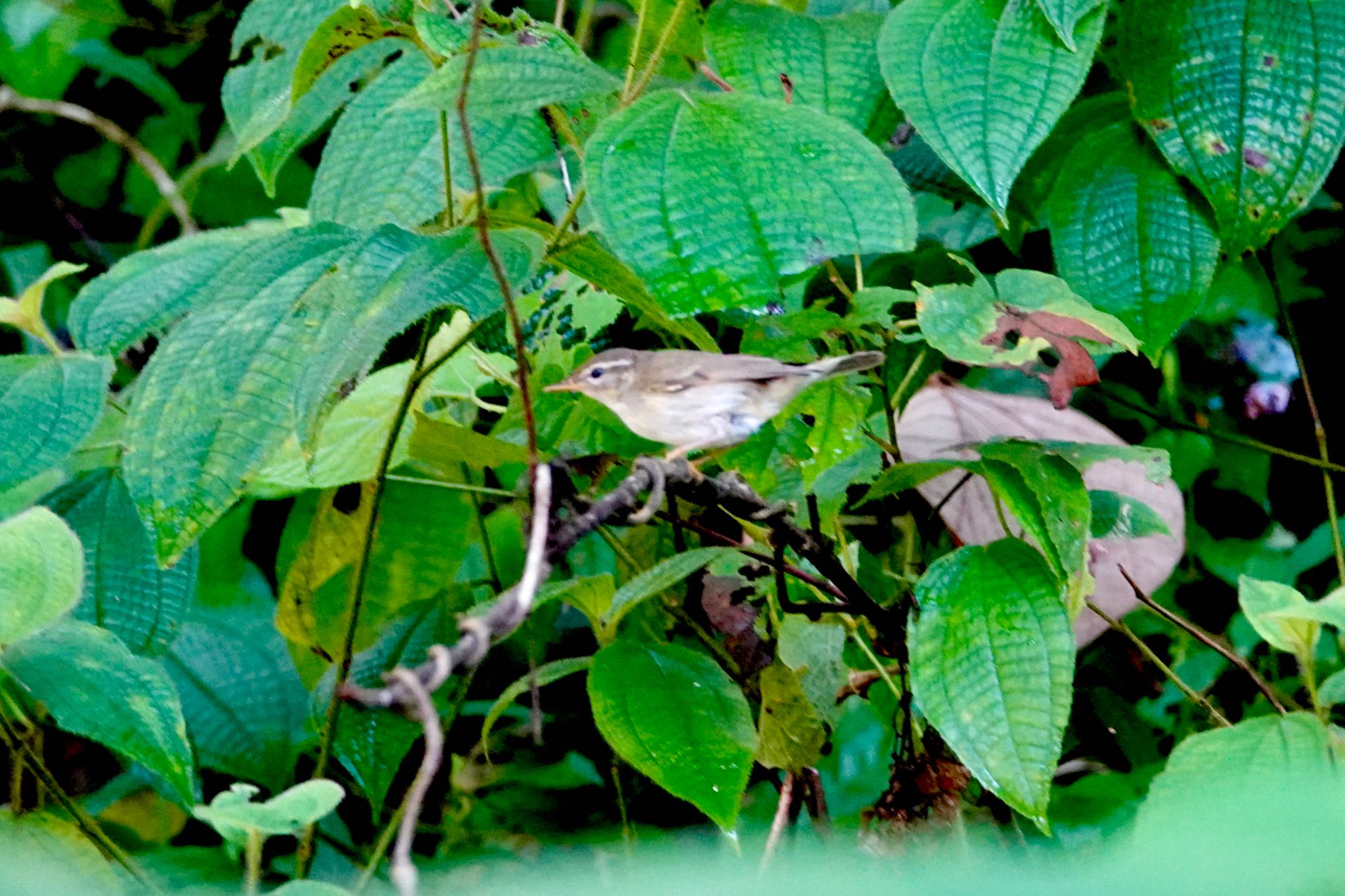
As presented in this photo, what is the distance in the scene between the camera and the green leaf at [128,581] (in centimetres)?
107

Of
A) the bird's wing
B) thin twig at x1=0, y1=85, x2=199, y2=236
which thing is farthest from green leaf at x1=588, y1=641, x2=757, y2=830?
thin twig at x1=0, y1=85, x2=199, y2=236

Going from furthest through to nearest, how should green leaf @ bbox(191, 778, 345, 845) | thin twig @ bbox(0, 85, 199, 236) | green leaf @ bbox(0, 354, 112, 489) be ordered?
1. thin twig @ bbox(0, 85, 199, 236)
2. green leaf @ bbox(0, 354, 112, 489)
3. green leaf @ bbox(191, 778, 345, 845)

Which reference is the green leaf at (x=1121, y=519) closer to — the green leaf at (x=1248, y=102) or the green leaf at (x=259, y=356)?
the green leaf at (x=1248, y=102)

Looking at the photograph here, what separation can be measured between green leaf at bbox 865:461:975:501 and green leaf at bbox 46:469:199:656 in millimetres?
627

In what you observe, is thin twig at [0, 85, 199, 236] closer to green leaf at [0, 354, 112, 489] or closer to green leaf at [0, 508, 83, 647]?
green leaf at [0, 354, 112, 489]

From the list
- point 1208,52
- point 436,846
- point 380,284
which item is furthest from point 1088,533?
point 436,846

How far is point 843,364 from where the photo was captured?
3.26ft

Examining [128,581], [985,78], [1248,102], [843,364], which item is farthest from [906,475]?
[128,581]

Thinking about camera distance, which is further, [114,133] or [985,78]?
[114,133]

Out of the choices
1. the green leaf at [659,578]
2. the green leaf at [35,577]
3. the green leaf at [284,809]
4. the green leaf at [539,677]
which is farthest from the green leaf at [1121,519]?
the green leaf at [35,577]

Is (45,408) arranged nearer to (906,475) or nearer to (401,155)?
(401,155)

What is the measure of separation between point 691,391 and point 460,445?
25cm

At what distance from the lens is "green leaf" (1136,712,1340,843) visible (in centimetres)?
81

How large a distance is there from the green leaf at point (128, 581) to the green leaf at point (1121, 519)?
32.7 inches
